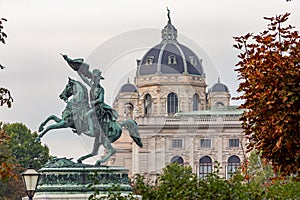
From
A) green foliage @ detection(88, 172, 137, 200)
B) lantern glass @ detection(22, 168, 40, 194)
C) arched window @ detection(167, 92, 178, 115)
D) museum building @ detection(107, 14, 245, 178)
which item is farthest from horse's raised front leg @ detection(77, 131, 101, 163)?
arched window @ detection(167, 92, 178, 115)

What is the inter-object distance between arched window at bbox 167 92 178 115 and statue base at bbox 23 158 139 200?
131019 millimetres

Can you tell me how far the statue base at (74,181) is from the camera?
33500mm

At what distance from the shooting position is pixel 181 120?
154000 mm

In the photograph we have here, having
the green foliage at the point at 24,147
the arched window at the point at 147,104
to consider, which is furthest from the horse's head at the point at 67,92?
the arched window at the point at 147,104

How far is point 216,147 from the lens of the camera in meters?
160

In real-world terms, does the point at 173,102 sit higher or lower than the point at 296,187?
Answer: higher

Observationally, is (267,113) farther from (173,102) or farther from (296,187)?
(173,102)

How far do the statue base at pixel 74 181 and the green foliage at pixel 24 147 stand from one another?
66990mm

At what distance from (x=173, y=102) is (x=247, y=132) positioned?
14072cm

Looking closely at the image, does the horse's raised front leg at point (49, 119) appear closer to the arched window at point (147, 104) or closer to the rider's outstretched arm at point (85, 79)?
the rider's outstretched arm at point (85, 79)

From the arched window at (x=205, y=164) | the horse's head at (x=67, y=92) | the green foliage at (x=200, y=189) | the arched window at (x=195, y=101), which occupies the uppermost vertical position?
the arched window at (x=195, y=101)

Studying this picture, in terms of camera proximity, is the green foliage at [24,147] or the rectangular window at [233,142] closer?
the green foliage at [24,147]

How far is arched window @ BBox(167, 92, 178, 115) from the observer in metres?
166

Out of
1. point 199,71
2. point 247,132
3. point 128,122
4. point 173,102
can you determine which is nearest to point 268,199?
point 128,122
